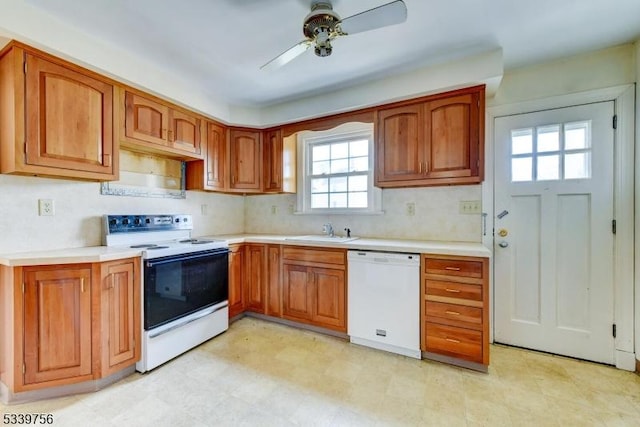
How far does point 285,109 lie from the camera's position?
3.06m

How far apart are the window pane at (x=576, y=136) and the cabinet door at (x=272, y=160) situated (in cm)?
266

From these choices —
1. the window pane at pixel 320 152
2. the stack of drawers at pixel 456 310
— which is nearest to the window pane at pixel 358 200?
the window pane at pixel 320 152

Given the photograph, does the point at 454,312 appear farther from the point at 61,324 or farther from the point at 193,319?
the point at 61,324

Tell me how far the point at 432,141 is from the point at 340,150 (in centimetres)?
114

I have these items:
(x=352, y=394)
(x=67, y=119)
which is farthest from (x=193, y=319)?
(x=67, y=119)

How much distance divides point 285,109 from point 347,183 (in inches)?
42.2

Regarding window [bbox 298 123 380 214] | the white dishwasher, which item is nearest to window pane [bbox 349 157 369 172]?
window [bbox 298 123 380 214]

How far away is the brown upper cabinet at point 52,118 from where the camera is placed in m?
1.71

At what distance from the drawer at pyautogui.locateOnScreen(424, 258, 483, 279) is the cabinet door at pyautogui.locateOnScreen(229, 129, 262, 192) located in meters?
2.12

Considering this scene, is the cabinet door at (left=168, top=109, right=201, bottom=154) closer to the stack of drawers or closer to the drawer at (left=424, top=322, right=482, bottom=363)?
the stack of drawers

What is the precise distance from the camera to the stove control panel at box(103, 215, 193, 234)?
7.62 feet

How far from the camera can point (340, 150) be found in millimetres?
3262

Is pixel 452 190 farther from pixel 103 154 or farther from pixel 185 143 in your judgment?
pixel 103 154

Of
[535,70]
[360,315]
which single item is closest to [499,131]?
[535,70]
